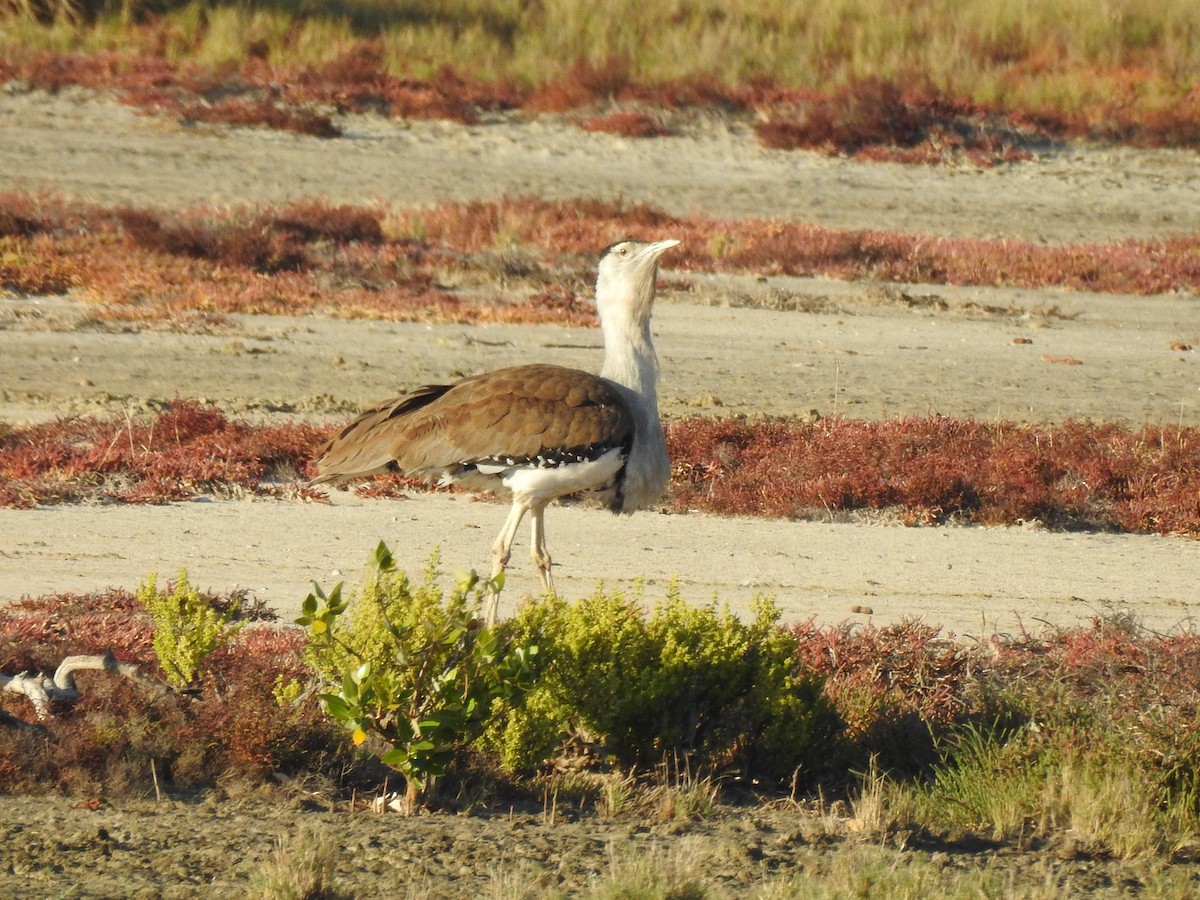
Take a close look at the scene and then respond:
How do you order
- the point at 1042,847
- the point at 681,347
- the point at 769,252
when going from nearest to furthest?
1. the point at 1042,847
2. the point at 681,347
3. the point at 769,252

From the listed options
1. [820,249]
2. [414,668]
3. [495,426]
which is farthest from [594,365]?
[414,668]

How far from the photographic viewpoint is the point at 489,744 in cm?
590

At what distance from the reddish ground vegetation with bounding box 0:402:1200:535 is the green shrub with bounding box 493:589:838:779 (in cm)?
374

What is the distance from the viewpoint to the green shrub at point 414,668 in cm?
539

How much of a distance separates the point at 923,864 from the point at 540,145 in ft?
70.0

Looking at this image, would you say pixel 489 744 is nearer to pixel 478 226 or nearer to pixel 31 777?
pixel 31 777

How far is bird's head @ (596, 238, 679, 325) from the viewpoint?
303 inches

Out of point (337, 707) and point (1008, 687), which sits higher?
point (337, 707)

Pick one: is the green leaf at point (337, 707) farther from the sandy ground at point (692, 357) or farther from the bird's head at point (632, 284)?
the bird's head at point (632, 284)

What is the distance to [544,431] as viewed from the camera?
7234 mm

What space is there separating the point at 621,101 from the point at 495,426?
20831 millimetres

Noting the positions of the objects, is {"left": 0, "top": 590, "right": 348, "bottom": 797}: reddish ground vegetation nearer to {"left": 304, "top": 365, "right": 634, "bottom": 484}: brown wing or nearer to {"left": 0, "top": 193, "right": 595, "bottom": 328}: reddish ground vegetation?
{"left": 304, "top": 365, "right": 634, "bottom": 484}: brown wing

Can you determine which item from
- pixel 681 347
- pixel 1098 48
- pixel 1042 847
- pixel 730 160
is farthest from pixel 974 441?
pixel 1098 48

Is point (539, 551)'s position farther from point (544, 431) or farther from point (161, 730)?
point (161, 730)
